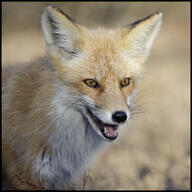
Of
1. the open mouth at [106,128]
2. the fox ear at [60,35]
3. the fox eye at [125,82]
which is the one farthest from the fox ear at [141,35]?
the open mouth at [106,128]

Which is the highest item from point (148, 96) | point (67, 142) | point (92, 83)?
point (92, 83)

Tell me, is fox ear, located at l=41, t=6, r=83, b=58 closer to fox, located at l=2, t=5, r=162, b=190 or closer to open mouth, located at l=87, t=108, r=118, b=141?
fox, located at l=2, t=5, r=162, b=190

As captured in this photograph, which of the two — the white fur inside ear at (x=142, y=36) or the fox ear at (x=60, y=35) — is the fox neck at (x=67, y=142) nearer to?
the fox ear at (x=60, y=35)

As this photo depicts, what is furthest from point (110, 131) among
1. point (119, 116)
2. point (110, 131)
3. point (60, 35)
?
point (60, 35)

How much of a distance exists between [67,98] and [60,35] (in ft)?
2.05

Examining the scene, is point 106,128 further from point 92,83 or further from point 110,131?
point 92,83

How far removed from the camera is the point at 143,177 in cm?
486

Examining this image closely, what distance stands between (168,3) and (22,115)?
968cm

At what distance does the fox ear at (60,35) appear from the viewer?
3215 mm

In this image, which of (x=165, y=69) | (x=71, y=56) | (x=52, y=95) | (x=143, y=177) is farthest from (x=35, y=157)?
(x=165, y=69)

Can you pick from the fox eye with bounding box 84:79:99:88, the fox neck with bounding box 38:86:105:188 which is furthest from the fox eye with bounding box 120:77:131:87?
the fox neck with bounding box 38:86:105:188

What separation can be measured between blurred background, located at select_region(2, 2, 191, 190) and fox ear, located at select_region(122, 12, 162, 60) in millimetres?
385

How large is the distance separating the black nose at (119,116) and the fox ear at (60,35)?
82 cm

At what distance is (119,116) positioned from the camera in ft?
9.75
